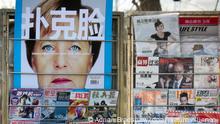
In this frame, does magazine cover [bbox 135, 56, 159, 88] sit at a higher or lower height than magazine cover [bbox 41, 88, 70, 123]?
higher

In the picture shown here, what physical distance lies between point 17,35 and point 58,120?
727 mm

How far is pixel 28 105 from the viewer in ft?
11.2

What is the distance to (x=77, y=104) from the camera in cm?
342

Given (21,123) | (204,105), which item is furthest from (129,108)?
(21,123)

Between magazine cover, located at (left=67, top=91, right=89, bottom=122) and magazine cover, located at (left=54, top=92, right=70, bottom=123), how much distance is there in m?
0.03

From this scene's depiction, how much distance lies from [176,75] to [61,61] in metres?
0.90

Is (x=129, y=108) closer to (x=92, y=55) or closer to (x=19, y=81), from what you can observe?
(x=92, y=55)

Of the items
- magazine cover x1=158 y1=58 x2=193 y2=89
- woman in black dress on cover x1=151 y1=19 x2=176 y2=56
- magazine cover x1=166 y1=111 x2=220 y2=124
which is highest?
woman in black dress on cover x1=151 y1=19 x2=176 y2=56

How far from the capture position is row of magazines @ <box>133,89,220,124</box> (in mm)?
3451

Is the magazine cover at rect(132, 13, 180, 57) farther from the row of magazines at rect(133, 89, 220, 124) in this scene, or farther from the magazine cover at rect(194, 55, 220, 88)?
the row of magazines at rect(133, 89, 220, 124)

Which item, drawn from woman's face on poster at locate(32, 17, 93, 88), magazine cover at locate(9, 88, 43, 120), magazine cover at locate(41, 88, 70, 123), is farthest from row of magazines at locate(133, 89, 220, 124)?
magazine cover at locate(9, 88, 43, 120)

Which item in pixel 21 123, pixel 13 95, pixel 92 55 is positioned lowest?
pixel 21 123

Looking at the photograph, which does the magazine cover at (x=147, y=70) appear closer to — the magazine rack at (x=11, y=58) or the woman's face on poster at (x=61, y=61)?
the magazine rack at (x=11, y=58)

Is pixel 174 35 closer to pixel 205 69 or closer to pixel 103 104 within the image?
pixel 205 69
